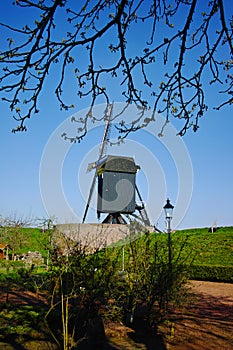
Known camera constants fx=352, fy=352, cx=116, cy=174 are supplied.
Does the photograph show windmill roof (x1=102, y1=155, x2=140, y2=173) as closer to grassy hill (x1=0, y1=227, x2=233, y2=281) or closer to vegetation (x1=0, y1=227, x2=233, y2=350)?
grassy hill (x1=0, y1=227, x2=233, y2=281)

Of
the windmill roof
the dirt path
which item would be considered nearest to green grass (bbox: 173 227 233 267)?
the windmill roof

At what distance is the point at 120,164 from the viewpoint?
19.5m

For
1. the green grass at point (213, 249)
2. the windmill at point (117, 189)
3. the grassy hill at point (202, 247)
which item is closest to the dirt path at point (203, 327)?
the grassy hill at point (202, 247)

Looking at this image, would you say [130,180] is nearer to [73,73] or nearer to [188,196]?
[188,196]

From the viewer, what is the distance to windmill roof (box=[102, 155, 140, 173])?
19.3m

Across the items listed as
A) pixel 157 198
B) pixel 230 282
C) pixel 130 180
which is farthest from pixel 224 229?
pixel 157 198

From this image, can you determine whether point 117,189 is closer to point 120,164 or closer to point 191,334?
point 120,164

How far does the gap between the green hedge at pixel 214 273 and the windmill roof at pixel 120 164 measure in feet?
27.4

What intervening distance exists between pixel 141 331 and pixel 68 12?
153 inches

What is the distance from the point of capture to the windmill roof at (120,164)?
63.2 ft

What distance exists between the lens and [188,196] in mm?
4629

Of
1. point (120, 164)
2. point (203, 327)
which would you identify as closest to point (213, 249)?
point (120, 164)

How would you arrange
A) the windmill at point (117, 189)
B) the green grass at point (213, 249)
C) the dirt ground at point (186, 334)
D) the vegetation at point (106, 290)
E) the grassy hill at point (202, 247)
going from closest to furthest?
the dirt ground at point (186, 334) → the vegetation at point (106, 290) → the grassy hill at point (202, 247) → the green grass at point (213, 249) → the windmill at point (117, 189)

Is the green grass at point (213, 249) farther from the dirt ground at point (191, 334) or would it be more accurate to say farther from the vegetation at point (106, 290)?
the vegetation at point (106, 290)
